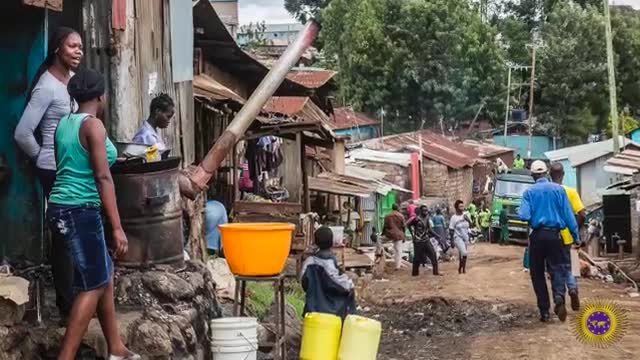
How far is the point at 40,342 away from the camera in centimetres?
576

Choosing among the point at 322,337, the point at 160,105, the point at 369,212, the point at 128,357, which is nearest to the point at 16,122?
the point at 160,105

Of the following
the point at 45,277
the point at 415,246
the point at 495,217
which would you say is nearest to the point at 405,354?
the point at 45,277

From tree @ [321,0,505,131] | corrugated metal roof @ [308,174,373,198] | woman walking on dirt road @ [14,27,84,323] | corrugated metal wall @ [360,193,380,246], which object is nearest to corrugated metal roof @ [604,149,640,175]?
corrugated metal roof @ [308,174,373,198]

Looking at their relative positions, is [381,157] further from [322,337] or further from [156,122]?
[322,337]

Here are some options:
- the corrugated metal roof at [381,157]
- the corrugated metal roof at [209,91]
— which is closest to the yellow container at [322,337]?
the corrugated metal roof at [209,91]

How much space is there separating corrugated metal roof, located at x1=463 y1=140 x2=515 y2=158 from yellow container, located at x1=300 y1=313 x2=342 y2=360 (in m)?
40.8

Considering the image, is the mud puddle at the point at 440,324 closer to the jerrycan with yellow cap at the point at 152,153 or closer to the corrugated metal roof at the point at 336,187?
the jerrycan with yellow cap at the point at 152,153

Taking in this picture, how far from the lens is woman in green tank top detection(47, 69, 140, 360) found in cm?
534

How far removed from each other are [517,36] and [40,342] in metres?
50.8

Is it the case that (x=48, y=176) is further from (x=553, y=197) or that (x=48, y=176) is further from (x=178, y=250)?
(x=553, y=197)

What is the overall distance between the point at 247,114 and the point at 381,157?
94.2ft

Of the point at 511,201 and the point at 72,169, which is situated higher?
the point at 72,169

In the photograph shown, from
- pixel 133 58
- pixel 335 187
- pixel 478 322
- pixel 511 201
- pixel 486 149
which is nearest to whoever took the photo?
pixel 133 58

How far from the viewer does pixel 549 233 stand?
10672 mm
